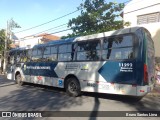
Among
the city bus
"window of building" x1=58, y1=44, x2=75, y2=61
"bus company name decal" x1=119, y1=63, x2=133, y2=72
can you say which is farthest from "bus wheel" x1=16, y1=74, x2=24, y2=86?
"bus company name decal" x1=119, y1=63, x2=133, y2=72

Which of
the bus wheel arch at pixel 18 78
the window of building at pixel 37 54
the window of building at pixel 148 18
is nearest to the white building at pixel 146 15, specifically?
the window of building at pixel 148 18

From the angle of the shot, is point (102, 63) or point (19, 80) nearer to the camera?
point (102, 63)

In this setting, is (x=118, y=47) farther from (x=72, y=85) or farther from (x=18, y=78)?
(x=18, y=78)

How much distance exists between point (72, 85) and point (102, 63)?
225cm

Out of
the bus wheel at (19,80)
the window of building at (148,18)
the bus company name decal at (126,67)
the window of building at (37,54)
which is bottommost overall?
the bus wheel at (19,80)

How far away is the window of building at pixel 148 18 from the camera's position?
1793 centimetres

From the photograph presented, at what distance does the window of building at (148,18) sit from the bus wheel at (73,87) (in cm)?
1046

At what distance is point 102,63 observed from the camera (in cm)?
938

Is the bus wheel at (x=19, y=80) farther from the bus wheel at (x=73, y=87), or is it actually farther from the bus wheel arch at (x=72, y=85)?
the bus wheel at (x=73, y=87)

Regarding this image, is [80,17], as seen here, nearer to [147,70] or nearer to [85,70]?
[85,70]

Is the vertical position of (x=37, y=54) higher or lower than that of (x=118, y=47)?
lower

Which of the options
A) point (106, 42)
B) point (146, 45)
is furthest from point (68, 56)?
point (146, 45)

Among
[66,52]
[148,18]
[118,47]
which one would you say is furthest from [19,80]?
[148,18]

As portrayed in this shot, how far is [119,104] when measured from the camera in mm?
8969
